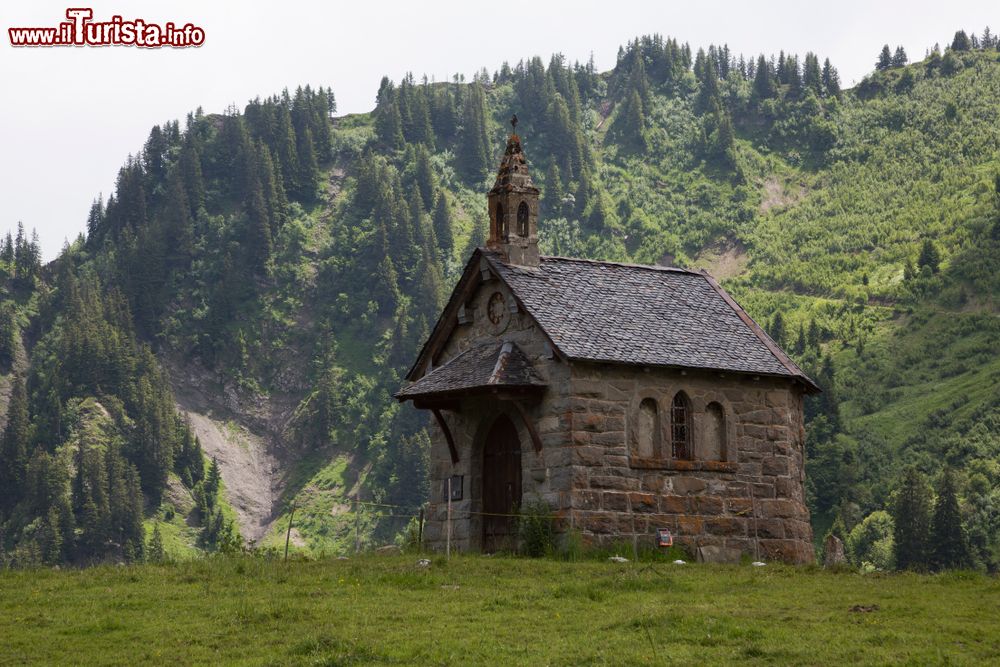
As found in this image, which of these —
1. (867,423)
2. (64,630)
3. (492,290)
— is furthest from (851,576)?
(867,423)

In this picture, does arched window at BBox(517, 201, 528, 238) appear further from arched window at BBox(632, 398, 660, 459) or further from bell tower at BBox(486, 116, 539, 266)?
arched window at BBox(632, 398, 660, 459)

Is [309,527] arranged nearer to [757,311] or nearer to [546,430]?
[757,311]

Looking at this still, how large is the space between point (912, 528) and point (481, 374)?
46.5 m

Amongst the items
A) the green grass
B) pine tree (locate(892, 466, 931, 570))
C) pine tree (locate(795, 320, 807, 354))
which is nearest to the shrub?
the green grass

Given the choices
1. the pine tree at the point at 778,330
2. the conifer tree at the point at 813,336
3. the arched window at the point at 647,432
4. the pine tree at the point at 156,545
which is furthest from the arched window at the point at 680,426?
the pine tree at the point at 778,330

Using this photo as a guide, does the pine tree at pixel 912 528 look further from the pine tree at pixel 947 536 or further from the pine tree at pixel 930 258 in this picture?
the pine tree at pixel 930 258

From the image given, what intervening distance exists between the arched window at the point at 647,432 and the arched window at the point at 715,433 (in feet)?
4.26

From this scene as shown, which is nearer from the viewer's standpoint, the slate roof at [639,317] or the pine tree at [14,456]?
the slate roof at [639,317]

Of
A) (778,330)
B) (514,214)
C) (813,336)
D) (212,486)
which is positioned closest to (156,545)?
(212,486)

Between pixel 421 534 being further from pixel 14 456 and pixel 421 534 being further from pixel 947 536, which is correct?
pixel 14 456

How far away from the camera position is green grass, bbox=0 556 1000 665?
74.4ft

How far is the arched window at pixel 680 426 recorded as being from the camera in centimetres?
3684

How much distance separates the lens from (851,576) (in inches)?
1240

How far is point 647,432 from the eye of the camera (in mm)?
36500
